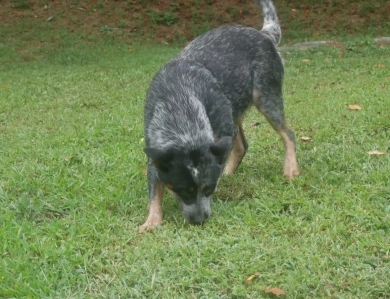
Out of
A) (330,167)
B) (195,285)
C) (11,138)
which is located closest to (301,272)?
(195,285)

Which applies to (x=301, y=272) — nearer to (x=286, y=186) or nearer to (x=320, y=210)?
(x=320, y=210)

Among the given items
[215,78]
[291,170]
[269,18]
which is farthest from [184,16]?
[291,170]

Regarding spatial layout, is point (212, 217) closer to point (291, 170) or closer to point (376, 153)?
point (291, 170)

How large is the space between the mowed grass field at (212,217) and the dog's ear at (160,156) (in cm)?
52

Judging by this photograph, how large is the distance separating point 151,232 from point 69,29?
47.6ft

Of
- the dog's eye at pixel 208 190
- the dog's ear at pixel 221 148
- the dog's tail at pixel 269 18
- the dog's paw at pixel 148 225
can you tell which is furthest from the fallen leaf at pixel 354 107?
the dog's paw at pixel 148 225

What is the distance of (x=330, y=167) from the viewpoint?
5844 mm

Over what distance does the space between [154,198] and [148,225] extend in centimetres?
27

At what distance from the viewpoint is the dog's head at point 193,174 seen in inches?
185

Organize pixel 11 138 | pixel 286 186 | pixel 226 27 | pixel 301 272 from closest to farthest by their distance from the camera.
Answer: pixel 301 272
pixel 286 186
pixel 226 27
pixel 11 138

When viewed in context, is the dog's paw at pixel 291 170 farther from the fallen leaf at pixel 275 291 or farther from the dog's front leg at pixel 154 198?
the fallen leaf at pixel 275 291

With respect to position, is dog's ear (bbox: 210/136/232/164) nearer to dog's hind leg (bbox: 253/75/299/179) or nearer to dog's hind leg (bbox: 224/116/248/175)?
dog's hind leg (bbox: 253/75/299/179)

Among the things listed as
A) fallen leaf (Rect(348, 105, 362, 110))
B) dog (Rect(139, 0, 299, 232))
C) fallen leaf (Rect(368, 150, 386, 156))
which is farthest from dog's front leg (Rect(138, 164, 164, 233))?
fallen leaf (Rect(348, 105, 362, 110))

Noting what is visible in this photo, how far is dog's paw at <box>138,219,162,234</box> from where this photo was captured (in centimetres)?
483
